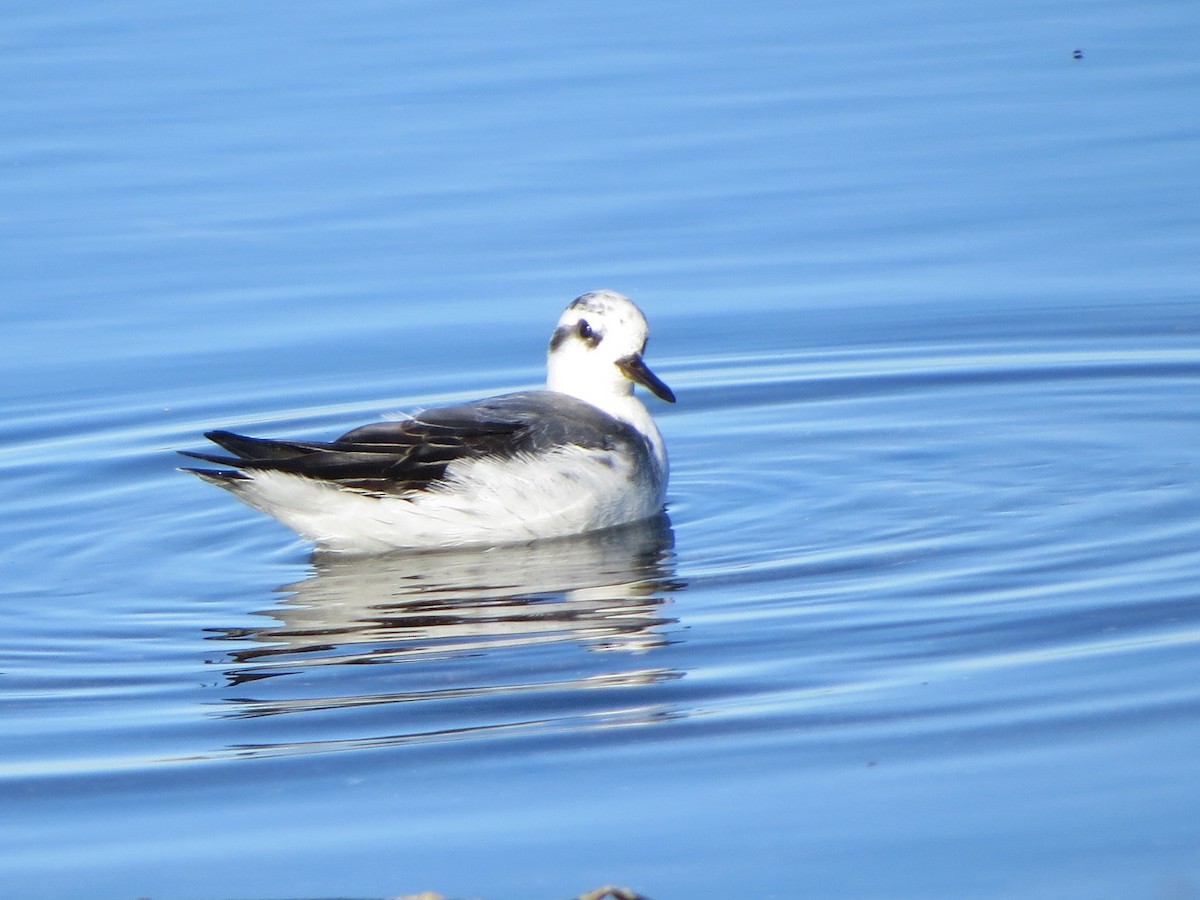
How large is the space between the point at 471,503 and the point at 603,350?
1291mm

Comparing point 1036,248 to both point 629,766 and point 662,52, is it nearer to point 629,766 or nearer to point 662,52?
point 662,52

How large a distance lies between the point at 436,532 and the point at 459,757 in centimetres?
309

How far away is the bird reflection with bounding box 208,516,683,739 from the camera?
24.1 ft

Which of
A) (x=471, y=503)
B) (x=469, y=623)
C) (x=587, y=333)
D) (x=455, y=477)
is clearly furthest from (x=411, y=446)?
(x=469, y=623)

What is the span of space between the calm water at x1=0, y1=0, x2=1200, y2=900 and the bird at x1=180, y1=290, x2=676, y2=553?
28cm

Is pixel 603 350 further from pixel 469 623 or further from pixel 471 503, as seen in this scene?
pixel 469 623

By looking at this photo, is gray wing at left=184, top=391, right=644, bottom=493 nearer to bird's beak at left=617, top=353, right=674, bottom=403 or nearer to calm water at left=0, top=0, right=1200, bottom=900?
calm water at left=0, top=0, right=1200, bottom=900

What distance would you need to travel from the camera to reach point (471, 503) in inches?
372

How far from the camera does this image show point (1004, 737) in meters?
6.40

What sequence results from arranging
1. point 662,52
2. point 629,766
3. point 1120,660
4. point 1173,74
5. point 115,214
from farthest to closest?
point 662,52
point 1173,74
point 115,214
point 1120,660
point 629,766

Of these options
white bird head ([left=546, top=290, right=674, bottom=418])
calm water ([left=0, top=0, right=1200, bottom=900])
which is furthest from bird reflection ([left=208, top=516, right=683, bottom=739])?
white bird head ([left=546, top=290, right=674, bottom=418])

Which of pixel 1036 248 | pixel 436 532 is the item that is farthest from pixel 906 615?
pixel 1036 248

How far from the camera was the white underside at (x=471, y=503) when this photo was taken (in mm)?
9391

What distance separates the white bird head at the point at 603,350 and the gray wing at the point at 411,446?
672mm
